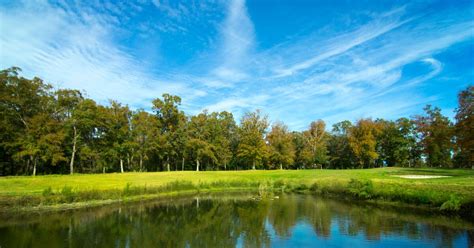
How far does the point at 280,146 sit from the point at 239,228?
61.3 m

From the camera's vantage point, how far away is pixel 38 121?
44.2 metres

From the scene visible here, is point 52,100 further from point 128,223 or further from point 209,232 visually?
point 209,232

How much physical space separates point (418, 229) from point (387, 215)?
4.18 m

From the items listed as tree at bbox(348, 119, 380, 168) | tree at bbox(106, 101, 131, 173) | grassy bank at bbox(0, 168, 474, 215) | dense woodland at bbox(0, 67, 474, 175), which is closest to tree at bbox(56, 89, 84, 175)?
dense woodland at bbox(0, 67, 474, 175)

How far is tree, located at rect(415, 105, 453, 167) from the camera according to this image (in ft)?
171

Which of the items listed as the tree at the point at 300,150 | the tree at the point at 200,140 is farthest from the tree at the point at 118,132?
the tree at the point at 300,150

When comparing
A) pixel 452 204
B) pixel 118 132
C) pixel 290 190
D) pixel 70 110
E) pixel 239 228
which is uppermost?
pixel 70 110

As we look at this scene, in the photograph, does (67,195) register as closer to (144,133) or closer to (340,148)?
(144,133)

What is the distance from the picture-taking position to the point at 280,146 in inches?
3068

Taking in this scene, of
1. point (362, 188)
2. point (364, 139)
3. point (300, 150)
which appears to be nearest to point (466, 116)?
point (362, 188)

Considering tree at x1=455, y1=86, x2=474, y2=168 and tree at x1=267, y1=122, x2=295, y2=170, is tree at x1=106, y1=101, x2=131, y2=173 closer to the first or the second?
tree at x1=267, y1=122, x2=295, y2=170

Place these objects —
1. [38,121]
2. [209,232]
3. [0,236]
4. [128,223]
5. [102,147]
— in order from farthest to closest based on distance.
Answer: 1. [102,147]
2. [38,121]
3. [128,223]
4. [209,232]
5. [0,236]

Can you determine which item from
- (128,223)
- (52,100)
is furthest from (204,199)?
(52,100)

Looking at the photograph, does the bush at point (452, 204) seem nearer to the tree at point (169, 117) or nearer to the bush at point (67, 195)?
the bush at point (67, 195)
